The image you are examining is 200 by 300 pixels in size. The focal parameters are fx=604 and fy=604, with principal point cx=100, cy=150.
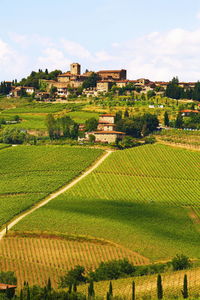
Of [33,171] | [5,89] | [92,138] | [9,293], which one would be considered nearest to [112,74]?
[5,89]

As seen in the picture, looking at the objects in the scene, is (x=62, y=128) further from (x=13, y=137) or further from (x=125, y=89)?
(x=125, y=89)

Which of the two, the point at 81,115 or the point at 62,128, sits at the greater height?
the point at 81,115

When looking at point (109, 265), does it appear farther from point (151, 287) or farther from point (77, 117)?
point (77, 117)

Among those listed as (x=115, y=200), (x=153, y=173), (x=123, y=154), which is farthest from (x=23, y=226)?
(x=123, y=154)

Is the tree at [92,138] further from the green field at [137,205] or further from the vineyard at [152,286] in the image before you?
the vineyard at [152,286]

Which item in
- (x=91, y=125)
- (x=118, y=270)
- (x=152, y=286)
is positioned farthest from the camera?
(x=91, y=125)

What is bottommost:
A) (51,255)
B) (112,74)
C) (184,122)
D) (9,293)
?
(51,255)

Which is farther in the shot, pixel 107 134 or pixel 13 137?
pixel 13 137

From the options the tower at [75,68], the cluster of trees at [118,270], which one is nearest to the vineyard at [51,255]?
the cluster of trees at [118,270]
